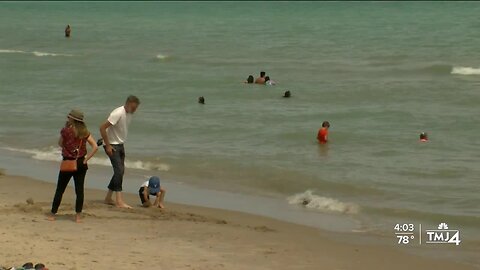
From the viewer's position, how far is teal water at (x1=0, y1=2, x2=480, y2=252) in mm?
15016

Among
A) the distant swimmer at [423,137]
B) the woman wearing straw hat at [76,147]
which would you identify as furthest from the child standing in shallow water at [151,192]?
the distant swimmer at [423,137]

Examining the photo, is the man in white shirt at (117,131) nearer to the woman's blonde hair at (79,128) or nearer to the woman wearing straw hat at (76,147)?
the woman wearing straw hat at (76,147)

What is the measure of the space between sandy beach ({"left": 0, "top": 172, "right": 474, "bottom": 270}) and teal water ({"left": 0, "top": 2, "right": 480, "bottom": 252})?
1572 mm

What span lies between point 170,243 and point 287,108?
14241 millimetres

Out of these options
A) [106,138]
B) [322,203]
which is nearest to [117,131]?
[106,138]

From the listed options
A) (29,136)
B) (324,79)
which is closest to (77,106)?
(29,136)

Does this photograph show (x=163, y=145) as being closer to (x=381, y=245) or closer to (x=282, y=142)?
(x=282, y=142)

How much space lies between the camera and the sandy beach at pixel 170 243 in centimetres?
952

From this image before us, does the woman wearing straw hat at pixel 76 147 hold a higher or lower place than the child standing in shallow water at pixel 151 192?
higher

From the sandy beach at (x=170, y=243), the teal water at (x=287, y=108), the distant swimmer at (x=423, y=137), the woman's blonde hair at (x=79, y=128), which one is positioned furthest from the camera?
the distant swimmer at (x=423, y=137)

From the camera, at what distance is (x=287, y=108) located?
24.4 metres

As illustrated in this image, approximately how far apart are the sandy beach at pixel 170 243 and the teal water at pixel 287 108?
157cm

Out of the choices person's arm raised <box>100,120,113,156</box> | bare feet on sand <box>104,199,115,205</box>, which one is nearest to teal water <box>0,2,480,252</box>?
bare feet on sand <box>104,199,115,205</box>

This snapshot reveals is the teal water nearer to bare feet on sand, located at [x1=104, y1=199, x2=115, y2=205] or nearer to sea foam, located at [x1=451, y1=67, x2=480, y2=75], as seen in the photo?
sea foam, located at [x1=451, y1=67, x2=480, y2=75]
